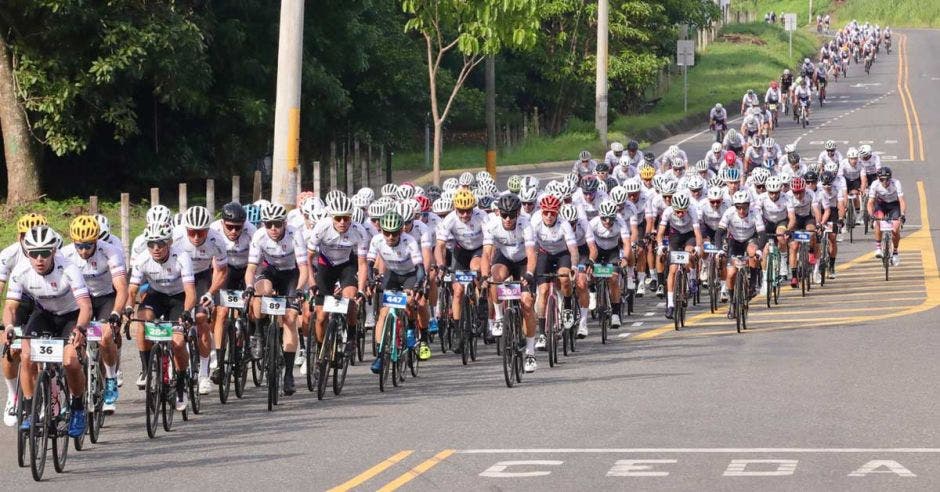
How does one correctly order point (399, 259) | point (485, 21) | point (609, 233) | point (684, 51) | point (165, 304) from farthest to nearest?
1. point (684, 51)
2. point (485, 21)
3. point (609, 233)
4. point (399, 259)
5. point (165, 304)

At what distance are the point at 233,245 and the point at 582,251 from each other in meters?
5.80

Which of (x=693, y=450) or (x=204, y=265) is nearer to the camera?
(x=693, y=450)

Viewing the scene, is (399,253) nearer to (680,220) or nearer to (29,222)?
(29,222)

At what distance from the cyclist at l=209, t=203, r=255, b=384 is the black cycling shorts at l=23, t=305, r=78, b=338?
8.72 ft

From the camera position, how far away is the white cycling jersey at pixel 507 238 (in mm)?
20328

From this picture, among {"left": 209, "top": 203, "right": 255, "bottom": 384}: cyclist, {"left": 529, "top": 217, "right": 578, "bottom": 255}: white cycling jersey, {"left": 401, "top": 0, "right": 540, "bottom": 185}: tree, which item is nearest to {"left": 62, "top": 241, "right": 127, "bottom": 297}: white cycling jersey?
{"left": 209, "top": 203, "right": 255, "bottom": 384}: cyclist

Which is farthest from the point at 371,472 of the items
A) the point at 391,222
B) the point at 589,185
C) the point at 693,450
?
the point at 589,185

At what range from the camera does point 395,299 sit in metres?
18.2

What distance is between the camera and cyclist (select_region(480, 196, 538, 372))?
62.6 ft

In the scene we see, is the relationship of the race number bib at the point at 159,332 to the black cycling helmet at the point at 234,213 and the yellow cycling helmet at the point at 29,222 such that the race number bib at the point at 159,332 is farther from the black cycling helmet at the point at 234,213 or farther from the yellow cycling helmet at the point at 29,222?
the black cycling helmet at the point at 234,213

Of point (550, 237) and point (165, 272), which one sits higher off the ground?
point (550, 237)

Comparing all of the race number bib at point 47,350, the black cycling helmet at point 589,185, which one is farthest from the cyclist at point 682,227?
the race number bib at point 47,350

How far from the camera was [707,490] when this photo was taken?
501 inches

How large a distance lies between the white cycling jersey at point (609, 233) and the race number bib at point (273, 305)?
7.21m
